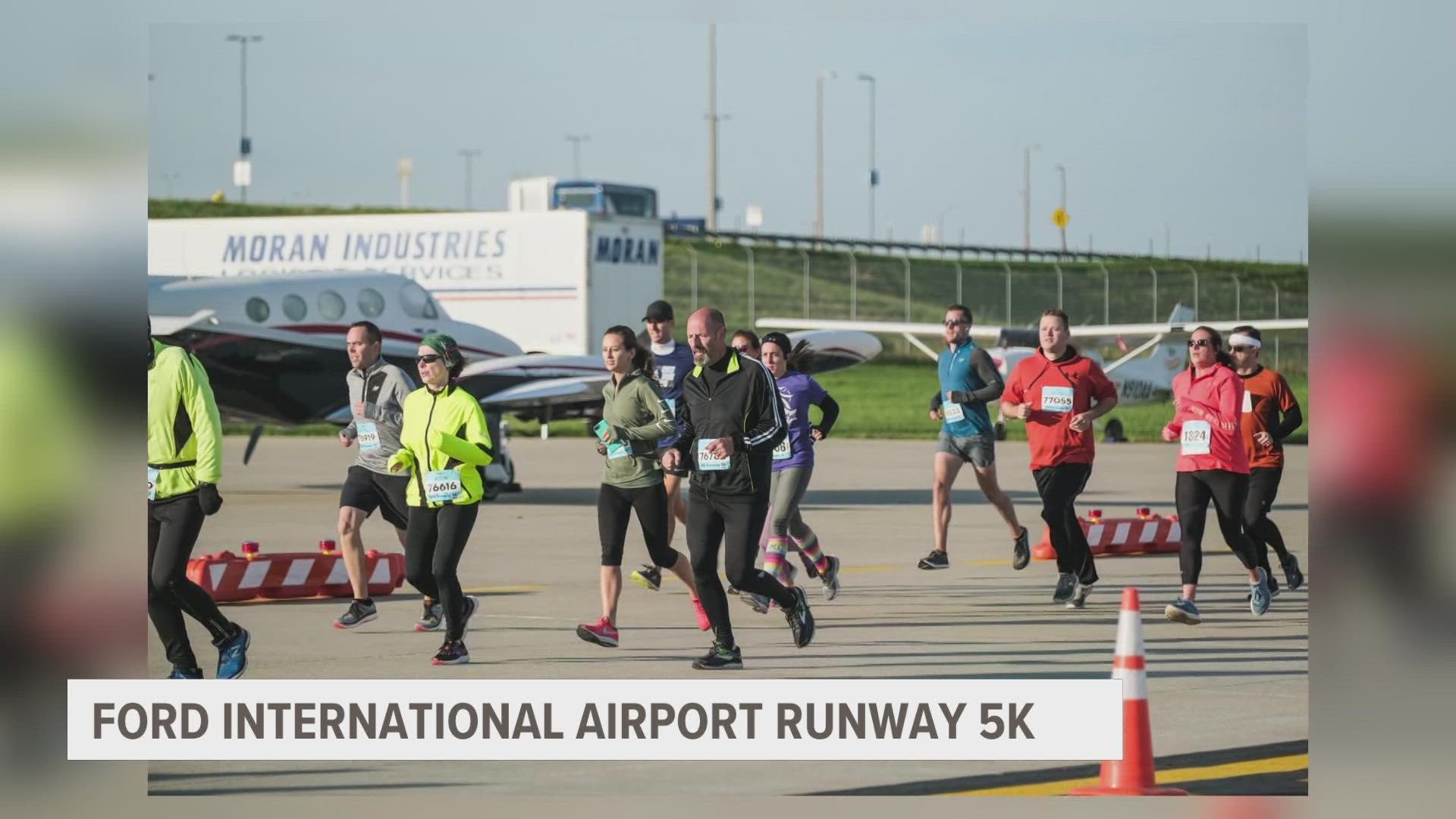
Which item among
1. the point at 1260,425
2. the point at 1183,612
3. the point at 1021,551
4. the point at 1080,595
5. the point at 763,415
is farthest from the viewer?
the point at 1021,551

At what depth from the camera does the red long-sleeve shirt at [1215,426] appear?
11.8 m

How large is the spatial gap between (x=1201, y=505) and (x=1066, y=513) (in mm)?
1097

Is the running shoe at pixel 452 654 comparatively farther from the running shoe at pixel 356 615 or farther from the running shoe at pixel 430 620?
the running shoe at pixel 356 615

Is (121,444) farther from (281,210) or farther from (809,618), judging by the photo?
(281,210)

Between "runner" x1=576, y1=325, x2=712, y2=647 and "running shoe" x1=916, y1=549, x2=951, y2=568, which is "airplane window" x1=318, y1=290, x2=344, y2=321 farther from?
"runner" x1=576, y1=325, x2=712, y2=647

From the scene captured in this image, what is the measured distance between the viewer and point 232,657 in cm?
955

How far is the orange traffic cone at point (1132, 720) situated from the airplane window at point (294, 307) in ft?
53.8

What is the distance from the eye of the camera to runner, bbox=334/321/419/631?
11.7 meters

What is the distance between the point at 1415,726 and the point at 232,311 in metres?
16.3

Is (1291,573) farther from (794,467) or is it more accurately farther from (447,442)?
(447,442)

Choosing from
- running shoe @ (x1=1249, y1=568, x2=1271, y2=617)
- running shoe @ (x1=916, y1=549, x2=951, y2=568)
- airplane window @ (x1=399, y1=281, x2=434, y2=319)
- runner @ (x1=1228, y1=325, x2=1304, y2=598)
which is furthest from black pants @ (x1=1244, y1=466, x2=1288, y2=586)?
airplane window @ (x1=399, y1=281, x2=434, y2=319)

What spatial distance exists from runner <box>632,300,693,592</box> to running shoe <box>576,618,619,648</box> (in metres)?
1.74

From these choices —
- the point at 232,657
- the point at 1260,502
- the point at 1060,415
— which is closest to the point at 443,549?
the point at 232,657

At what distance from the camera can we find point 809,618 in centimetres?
1067
